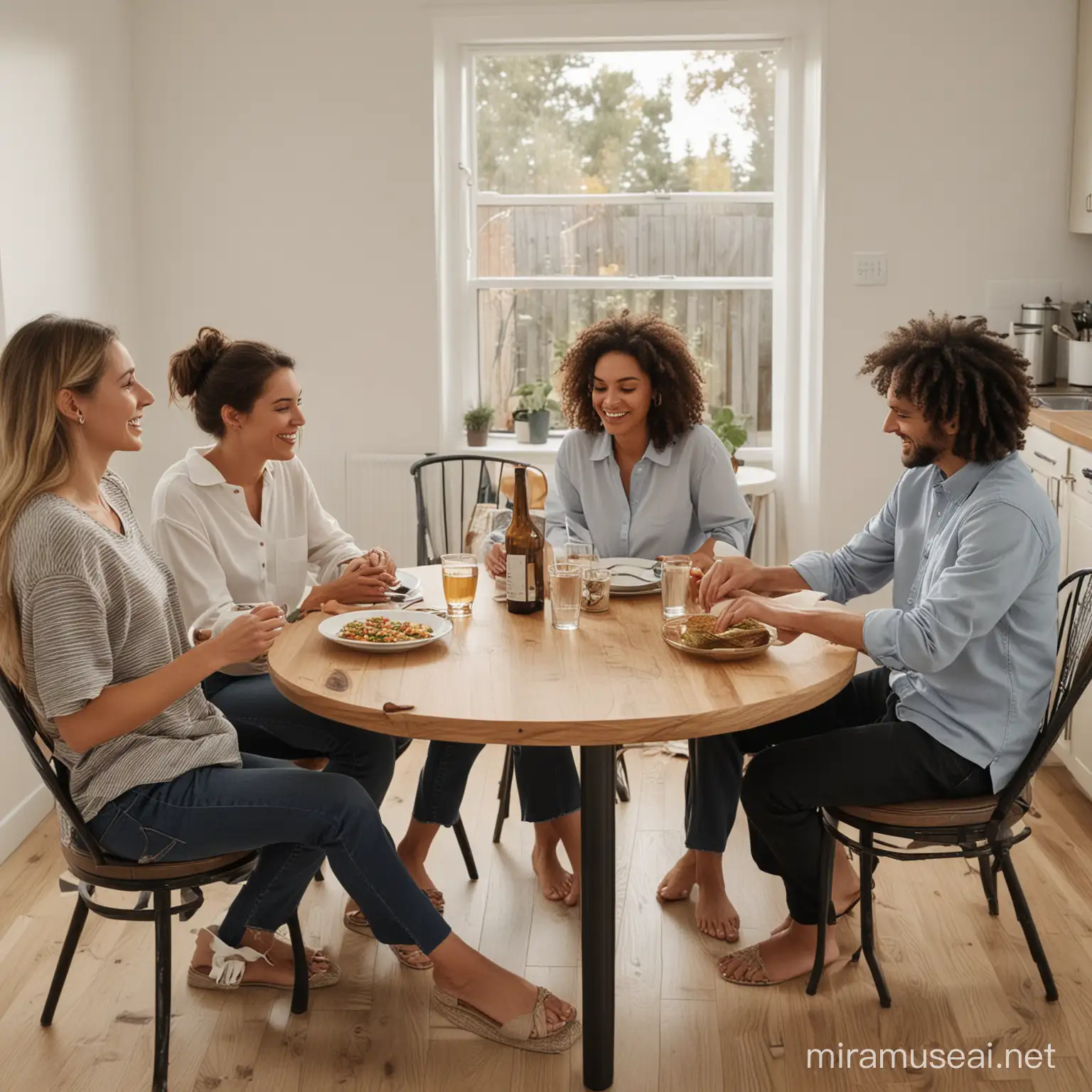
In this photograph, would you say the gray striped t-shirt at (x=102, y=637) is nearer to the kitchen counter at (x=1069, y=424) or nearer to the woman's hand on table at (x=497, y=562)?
the woman's hand on table at (x=497, y=562)

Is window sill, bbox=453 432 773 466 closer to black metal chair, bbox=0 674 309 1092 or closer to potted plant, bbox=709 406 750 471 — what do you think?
potted plant, bbox=709 406 750 471

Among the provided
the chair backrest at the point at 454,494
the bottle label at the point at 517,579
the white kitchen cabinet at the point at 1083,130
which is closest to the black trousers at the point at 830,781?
the bottle label at the point at 517,579

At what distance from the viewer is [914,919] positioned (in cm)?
271

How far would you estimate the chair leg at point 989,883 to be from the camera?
2.47m

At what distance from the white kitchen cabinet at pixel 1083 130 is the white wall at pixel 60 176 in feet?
10.0

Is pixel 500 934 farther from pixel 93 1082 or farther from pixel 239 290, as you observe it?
pixel 239 290

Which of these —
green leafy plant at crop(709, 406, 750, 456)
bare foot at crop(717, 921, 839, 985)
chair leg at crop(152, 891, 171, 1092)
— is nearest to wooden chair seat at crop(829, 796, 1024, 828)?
bare foot at crop(717, 921, 839, 985)

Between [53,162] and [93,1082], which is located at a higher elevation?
[53,162]

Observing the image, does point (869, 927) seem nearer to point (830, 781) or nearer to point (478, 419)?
point (830, 781)

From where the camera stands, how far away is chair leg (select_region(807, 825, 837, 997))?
229 cm

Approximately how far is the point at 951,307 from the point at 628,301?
1.12 meters

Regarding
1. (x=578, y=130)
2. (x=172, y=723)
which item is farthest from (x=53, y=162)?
(x=172, y=723)

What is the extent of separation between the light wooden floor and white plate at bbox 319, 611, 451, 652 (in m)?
0.74

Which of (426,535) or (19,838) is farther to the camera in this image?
(426,535)
